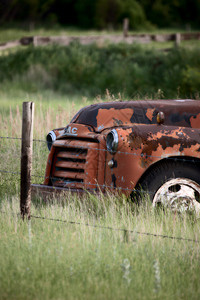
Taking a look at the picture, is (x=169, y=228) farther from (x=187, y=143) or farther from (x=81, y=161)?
(x=81, y=161)

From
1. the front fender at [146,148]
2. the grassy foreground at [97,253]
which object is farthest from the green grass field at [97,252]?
the front fender at [146,148]

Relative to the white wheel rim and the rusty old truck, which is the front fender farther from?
the white wheel rim

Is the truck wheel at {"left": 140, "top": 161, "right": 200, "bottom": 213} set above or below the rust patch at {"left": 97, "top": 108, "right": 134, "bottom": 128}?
below

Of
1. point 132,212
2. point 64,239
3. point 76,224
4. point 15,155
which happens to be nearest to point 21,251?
point 64,239

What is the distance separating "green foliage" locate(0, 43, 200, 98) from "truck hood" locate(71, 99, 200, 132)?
12.6 metres

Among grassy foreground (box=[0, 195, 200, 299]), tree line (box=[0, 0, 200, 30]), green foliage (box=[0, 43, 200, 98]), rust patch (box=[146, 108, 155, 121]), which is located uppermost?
tree line (box=[0, 0, 200, 30])

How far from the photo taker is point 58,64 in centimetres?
A: 2239

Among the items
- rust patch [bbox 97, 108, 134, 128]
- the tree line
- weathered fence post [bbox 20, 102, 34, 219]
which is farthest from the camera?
the tree line

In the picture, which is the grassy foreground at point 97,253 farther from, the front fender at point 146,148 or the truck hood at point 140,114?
the truck hood at point 140,114

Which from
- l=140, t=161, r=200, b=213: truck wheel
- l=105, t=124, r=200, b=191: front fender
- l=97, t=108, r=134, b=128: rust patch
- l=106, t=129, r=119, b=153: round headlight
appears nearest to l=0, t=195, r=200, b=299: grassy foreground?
l=140, t=161, r=200, b=213: truck wheel

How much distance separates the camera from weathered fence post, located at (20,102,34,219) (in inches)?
179

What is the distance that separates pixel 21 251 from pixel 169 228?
1385mm

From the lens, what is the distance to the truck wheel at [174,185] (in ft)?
15.0

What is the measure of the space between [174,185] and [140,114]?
1.06 m
